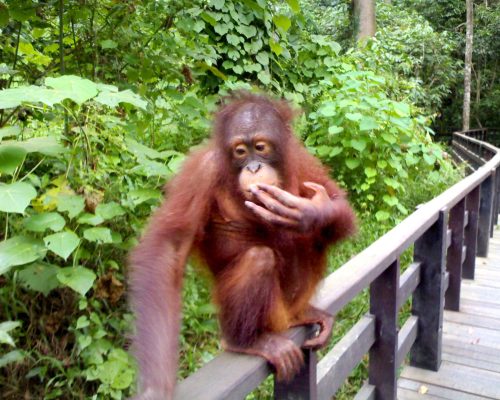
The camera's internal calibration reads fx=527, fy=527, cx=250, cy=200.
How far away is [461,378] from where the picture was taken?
3.02m

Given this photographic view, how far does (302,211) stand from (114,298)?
1300mm

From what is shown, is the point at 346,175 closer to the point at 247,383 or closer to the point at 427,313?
the point at 427,313

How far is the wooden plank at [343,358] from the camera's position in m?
1.92

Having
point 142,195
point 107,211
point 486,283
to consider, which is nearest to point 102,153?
point 142,195

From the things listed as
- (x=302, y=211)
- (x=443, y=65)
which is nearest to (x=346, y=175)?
(x=302, y=211)

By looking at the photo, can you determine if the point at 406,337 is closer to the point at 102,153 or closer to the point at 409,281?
the point at 409,281

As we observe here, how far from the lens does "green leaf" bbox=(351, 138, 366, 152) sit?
15.8ft

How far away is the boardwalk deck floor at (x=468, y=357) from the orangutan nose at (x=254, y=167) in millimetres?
1758

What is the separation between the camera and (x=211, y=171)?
1.90 metres

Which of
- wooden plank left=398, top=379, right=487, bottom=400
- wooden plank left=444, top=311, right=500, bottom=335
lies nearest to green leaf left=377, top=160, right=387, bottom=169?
wooden plank left=444, top=311, right=500, bottom=335

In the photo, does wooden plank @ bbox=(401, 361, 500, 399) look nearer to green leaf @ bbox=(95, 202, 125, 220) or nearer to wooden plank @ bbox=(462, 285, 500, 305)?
wooden plank @ bbox=(462, 285, 500, 305)

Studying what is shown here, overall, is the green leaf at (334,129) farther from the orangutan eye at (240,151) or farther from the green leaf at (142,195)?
the orangutan eye at (240,151)

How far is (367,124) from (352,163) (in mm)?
527

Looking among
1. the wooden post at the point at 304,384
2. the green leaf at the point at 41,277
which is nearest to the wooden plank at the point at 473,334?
the wooden post at the point at 304,384
